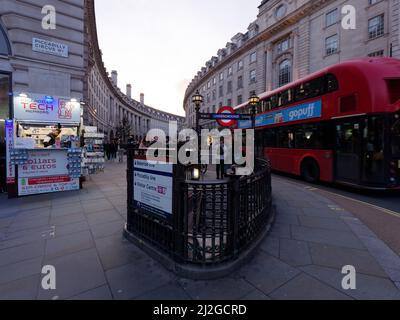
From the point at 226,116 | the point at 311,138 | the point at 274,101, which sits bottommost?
the point at 311,138

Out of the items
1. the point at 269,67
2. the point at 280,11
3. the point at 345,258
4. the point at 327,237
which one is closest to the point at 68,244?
the point at 345,258

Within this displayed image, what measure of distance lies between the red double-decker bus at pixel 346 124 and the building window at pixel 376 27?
16844 millimetres

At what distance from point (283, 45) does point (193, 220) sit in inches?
1351

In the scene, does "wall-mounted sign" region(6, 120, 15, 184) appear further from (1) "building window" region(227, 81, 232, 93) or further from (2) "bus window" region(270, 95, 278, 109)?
(1) "building window" region(227, 81, 232, 93)

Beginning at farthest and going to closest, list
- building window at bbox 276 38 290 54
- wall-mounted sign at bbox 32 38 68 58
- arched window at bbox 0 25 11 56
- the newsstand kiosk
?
building window at bbox 276 38 290 54
wall-mounted sign at bbox 32 38 68 58
arched window at bbox 0 25 11 56
the newsstand kiosk

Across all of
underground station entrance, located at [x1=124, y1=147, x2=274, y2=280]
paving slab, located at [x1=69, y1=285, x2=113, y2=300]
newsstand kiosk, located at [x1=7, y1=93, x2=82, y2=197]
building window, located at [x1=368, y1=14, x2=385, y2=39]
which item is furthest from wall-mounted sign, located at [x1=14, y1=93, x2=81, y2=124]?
building window, located at [x1=368, y1=14, x2=385, y2=39]

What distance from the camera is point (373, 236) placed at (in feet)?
13.4

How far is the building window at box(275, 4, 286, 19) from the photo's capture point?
29297mm

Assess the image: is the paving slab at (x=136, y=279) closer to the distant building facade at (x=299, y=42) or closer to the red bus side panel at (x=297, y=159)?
the red bus side panel at (x=297, y=159)

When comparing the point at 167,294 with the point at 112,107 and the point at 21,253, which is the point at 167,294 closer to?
the point at 21,253

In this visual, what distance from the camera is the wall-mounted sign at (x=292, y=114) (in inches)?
350

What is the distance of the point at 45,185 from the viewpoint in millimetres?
7406

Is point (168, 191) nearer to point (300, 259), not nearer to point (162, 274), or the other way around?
point (162, 274)
